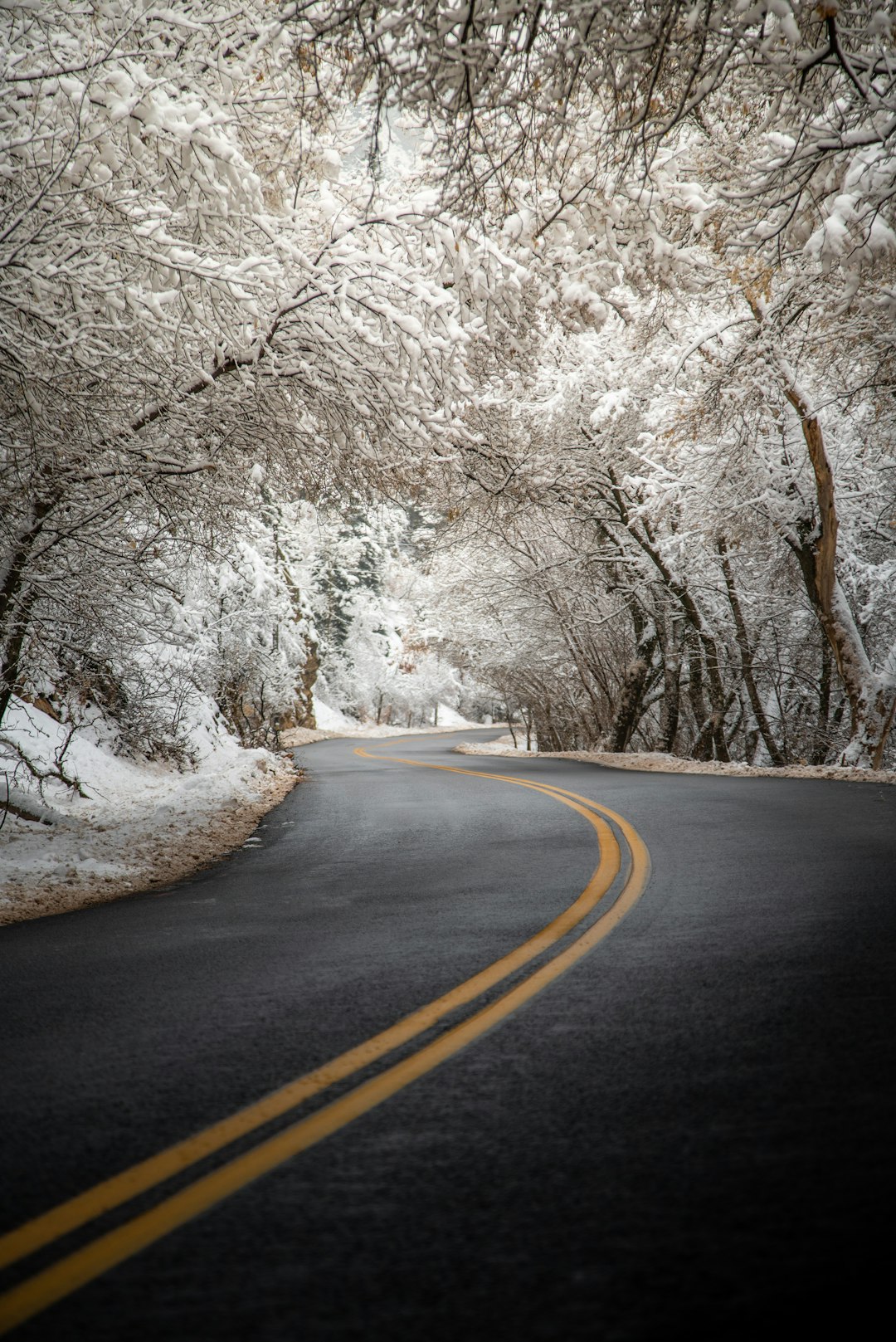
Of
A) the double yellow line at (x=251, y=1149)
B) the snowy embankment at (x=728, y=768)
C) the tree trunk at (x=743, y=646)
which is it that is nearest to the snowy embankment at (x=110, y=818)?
the double yellow line at (x=251, y=1149)

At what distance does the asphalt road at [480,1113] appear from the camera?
2270 millimetres

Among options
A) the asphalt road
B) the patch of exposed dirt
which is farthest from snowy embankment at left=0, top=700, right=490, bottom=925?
the asphalt road

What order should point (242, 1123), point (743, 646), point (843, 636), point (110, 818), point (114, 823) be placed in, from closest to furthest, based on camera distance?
point (242, 1123) → point (114, 823) → point (110, 818) → point (843, 636) → point (743, 646)

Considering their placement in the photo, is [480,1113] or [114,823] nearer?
[480,1113]

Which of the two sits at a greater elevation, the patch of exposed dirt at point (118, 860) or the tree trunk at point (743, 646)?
the tree trunk at point (743, 646)

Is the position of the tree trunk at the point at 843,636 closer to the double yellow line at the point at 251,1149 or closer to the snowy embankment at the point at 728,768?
the snowy embankment at the point at 728,768

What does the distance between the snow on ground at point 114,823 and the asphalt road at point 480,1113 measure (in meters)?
1.34

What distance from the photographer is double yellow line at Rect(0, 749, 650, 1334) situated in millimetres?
2473

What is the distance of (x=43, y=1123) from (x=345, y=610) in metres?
54.3

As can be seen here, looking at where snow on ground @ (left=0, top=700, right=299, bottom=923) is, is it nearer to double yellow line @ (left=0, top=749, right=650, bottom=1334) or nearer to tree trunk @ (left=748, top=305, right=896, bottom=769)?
double yellow line @ (left=0, top=749, right=650, bottom=1334)

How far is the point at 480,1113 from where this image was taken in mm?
3348

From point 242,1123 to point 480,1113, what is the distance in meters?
0.77

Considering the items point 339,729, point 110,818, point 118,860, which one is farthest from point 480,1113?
point 339,729

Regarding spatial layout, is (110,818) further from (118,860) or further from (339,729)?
(339,729)
